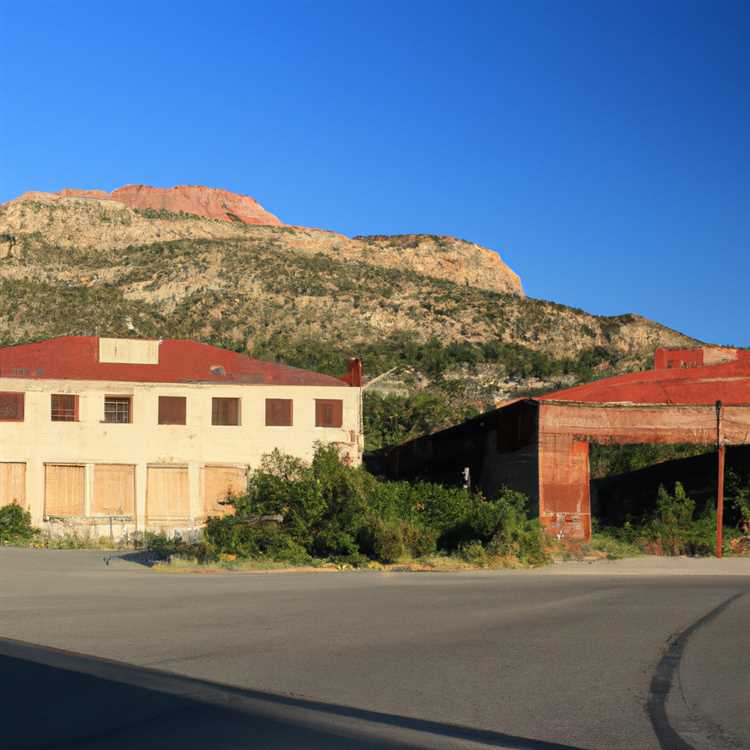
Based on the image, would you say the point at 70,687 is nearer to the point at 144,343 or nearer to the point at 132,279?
the point at 144,343

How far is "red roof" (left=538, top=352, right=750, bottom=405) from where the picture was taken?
30.4 meters

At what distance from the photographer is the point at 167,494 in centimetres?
3750

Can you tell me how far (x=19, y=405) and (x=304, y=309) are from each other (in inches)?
2091

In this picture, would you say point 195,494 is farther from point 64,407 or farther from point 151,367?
point 64,407

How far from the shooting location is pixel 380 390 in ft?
217

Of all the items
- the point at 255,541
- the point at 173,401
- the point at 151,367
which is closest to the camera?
the point at 255,541

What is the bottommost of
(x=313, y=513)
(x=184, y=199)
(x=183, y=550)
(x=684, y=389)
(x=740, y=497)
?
(x=183, y=550)

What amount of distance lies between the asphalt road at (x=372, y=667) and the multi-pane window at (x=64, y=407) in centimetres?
1950

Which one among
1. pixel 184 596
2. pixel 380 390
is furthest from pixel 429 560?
pixel 380 390

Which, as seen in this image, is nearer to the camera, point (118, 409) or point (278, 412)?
point (118, 409)

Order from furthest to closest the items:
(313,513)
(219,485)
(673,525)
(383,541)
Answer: (219,485)
(673,525)
(313,513)
(383,541)

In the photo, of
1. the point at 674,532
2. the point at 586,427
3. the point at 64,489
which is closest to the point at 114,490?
the point at 64,489

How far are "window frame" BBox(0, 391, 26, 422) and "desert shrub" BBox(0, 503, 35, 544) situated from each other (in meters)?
2.86

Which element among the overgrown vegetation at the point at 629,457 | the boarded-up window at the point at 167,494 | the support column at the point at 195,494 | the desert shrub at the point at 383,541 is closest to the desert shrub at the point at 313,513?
the desert shrub at the point at 383,541
